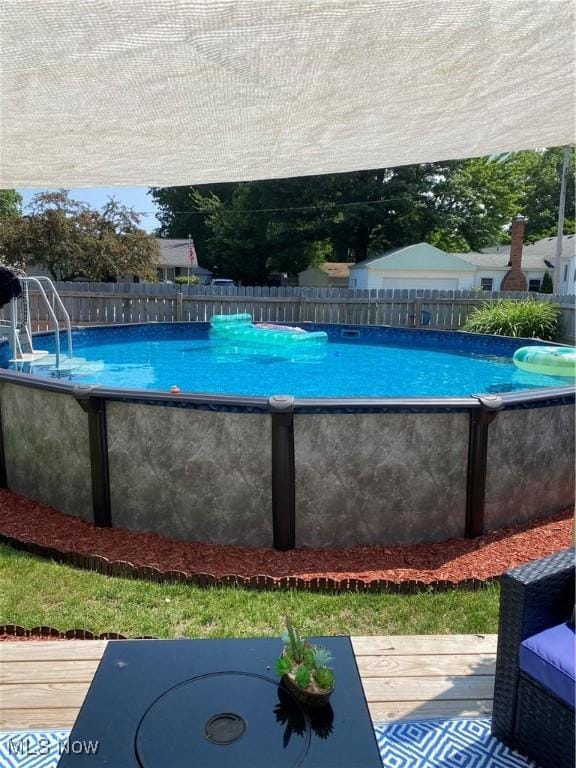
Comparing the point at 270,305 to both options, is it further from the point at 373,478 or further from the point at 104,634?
the point at 104,634

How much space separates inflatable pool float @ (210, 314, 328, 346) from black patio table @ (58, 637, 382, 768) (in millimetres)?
9884

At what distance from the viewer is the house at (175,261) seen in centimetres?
3347

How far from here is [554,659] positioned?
1634 mm

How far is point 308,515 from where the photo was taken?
375 cm

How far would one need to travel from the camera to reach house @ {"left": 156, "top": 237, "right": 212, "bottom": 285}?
110 feet

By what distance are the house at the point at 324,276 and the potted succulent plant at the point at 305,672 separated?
2771 cm

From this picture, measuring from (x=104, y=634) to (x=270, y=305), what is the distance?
42.6ft

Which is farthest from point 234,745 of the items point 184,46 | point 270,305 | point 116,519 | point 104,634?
point 270,305

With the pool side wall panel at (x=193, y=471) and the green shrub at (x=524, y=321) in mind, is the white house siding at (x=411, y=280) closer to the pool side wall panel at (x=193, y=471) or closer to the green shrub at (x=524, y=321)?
the green shrub at (x=524, y=321)

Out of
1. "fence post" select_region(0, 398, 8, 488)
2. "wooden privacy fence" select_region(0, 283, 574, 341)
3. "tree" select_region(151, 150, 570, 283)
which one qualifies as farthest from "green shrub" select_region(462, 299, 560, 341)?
"tree" select_region(151, 150, 570, 283)

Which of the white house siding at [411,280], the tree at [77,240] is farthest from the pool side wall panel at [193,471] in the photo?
the white house siding at [411,280]

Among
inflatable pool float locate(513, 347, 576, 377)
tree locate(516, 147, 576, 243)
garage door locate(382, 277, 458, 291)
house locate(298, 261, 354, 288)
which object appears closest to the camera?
inflatable pool float locate(513, 347, 576, 377)

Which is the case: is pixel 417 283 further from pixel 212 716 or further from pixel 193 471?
pixel 212 716

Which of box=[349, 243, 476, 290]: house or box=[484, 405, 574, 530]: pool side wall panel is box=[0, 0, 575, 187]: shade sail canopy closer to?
box=[484, 405, 574, 530]: pool side wall panel
